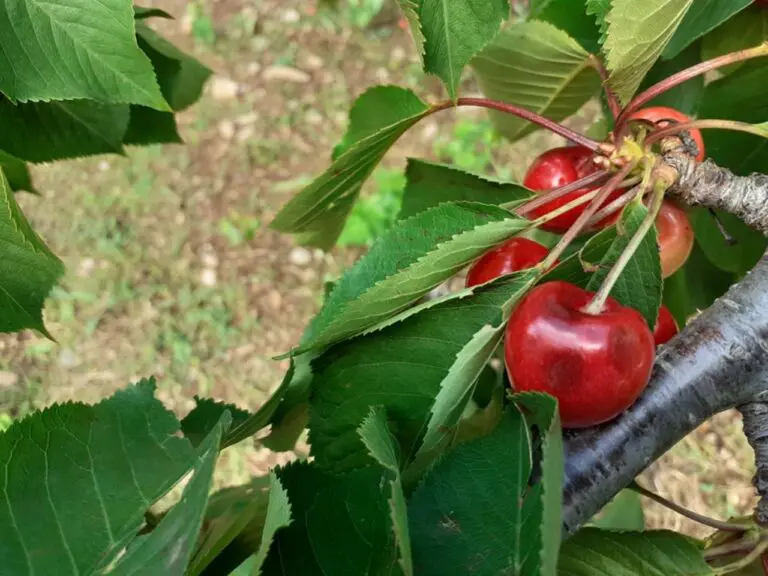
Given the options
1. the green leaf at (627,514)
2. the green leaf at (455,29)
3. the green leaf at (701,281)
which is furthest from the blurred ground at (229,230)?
the green leaf at (455,29)

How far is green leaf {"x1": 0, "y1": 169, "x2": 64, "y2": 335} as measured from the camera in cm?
69

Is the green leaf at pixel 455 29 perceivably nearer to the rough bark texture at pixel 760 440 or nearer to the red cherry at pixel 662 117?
the red cherry at pixel 662 117

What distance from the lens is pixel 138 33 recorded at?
1.02 meters

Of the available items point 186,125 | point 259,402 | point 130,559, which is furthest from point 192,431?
point 186,125

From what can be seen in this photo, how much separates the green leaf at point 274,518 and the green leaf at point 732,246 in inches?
30.2

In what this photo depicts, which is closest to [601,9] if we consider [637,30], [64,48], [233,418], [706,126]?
[637,30]

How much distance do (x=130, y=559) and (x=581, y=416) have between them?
0.36 metres

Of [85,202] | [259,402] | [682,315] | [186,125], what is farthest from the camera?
[186,125]

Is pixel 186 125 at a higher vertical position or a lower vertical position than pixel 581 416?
lower

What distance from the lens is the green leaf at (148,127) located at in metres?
1.10

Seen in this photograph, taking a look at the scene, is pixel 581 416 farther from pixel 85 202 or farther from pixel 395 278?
pixel 85 202

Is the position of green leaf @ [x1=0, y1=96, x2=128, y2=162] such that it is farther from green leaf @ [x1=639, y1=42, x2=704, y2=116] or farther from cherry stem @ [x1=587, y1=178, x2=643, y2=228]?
green leaf @ [x1=639, y1=42, x2=704, y2=116]

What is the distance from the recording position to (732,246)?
41.4 inches

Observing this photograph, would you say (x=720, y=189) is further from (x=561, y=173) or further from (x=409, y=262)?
(x=409, y=262)
